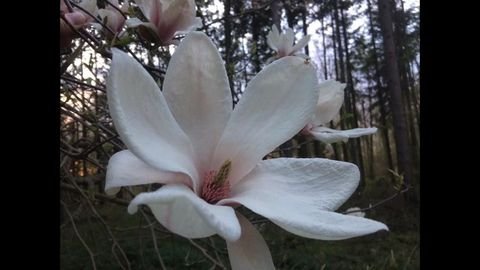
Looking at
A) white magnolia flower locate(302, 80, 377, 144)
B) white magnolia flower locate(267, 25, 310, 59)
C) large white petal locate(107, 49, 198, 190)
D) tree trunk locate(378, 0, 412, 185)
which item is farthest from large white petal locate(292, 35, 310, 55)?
tree trunk locate(378, 0, 412, 185)

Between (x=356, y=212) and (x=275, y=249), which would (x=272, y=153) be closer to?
(x=356, y=212)

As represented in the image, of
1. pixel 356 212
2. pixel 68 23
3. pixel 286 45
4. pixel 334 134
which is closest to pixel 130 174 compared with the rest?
pixel 68 23

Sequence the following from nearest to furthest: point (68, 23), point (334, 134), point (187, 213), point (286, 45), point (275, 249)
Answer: point (187, 213)
point (68, 23)
point (334, 134)
point (286, 45)
point (275, 249)

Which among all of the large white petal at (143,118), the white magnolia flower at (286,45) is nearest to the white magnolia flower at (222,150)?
the large white petal at (143,118)

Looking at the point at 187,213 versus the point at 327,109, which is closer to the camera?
the point at 187,213

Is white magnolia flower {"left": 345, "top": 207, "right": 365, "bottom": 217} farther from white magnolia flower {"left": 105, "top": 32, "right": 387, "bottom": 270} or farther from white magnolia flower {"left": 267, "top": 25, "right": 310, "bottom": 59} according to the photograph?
white magnolia flower {"left": 105, "top": 32, "right": 387, "bottom": 270}

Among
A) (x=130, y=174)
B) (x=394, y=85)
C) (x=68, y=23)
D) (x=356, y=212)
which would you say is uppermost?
(x=394, y=85)
